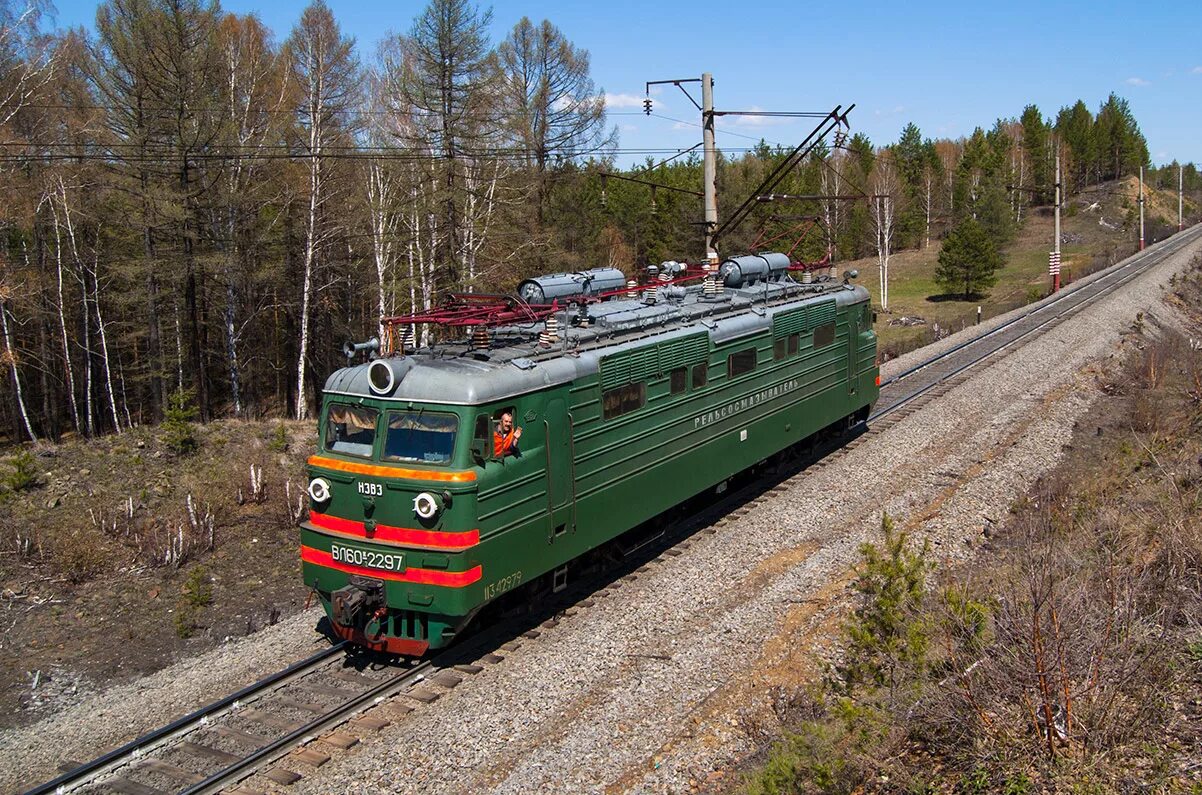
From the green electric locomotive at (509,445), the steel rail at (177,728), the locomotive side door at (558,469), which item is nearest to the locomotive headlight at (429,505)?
the green electric locomotive at (509,445)

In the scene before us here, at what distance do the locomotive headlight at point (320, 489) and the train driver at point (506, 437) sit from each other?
1.83m

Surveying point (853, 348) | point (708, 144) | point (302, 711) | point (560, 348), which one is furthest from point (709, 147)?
point (302, 711)

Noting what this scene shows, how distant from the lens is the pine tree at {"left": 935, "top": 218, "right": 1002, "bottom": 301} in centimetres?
5459

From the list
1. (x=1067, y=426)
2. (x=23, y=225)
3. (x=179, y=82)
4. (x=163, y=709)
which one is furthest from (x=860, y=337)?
(x=23, y=225)

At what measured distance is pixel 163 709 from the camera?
9062 mm

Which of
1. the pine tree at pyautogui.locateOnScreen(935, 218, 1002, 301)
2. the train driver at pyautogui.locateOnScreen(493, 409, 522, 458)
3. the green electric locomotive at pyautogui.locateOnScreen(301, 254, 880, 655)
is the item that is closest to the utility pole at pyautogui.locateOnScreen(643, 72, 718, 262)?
the green electric locomotive at pyautogui.locateOnScreen(301, 254, 880, 655)

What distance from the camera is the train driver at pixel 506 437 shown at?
948 cm

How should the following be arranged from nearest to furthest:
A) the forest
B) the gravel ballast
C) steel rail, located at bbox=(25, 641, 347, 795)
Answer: steel rail, located at bbox=(25, 641, 347, 795), the gravel ballast, the forest

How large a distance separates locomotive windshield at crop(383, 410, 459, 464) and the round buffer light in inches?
10.2

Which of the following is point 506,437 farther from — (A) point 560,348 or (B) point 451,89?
(B) point 451,89

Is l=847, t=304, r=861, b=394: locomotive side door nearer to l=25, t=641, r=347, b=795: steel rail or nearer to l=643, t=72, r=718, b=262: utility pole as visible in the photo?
l=643, t=72, r=718, b=262: utility pole

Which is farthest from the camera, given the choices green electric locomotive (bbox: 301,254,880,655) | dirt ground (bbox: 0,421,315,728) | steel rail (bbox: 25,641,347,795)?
dirt ground (bbox: 0,421,315,728)

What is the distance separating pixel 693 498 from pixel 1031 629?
763 centimetres

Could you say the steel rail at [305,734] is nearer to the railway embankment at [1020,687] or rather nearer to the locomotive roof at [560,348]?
the locomotive roof at [560,348]
